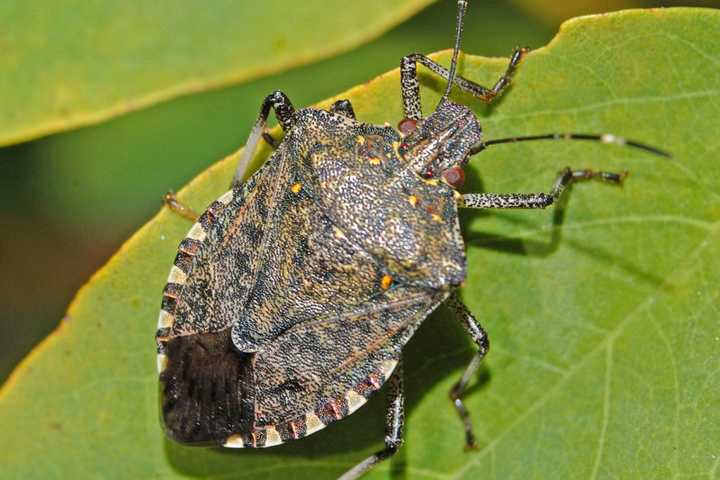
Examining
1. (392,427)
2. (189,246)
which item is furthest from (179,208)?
(392,427)

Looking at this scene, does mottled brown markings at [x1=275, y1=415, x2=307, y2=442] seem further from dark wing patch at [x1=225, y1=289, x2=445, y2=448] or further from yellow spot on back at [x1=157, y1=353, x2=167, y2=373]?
yellow spot on back at [x1=157, y1=353, x2=167, y2=373]

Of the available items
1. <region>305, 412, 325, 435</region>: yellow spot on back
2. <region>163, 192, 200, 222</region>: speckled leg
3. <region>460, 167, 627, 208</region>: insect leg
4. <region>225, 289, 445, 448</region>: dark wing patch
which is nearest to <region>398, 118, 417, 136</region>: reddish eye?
<region>460, 167, 627, 208</region>: insect leg

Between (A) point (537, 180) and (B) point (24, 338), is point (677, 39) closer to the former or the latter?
(A) point (537, 180)

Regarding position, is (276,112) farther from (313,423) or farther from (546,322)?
(546,322)

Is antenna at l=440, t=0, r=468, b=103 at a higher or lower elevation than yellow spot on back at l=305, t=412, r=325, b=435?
higher

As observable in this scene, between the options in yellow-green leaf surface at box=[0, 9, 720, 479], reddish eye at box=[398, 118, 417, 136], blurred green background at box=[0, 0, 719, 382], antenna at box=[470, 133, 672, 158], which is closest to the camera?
antenna at box=[470, 133, 672, 158]

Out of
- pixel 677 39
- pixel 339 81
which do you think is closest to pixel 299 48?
pixel 339 81

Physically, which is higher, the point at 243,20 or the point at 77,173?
the point at 243,20

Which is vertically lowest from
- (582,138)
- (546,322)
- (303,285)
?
(546,322)
